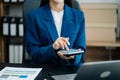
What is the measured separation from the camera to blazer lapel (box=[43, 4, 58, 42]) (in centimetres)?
166

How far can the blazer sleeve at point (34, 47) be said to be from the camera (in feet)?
5.06

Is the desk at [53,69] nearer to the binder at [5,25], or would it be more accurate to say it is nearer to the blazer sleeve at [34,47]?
the blazer sleeve at [34,47]

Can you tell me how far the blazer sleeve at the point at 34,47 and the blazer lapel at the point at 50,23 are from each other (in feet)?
0.26

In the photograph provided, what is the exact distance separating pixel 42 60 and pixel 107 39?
1.41 metres

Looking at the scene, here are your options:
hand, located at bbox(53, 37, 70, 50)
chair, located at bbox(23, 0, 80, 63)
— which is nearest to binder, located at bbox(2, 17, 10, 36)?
chair, located at bbox(23, 0, 80, 63)

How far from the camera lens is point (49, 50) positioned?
152cm

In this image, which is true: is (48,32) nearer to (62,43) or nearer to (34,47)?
(34,47)

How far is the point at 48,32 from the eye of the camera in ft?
5.43

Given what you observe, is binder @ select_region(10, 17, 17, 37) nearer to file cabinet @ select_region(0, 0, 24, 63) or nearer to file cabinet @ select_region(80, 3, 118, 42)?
file cabinet @ select_region(0, 0, 24, 63)

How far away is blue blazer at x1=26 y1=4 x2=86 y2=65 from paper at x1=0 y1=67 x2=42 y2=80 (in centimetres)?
20

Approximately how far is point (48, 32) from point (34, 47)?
0.44ft

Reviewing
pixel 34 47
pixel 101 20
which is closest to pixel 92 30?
pixel 101 20

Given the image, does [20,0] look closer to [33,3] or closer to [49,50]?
[33,3]

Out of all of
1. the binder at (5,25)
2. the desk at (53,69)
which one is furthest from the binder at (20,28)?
the desk at (53,69)
